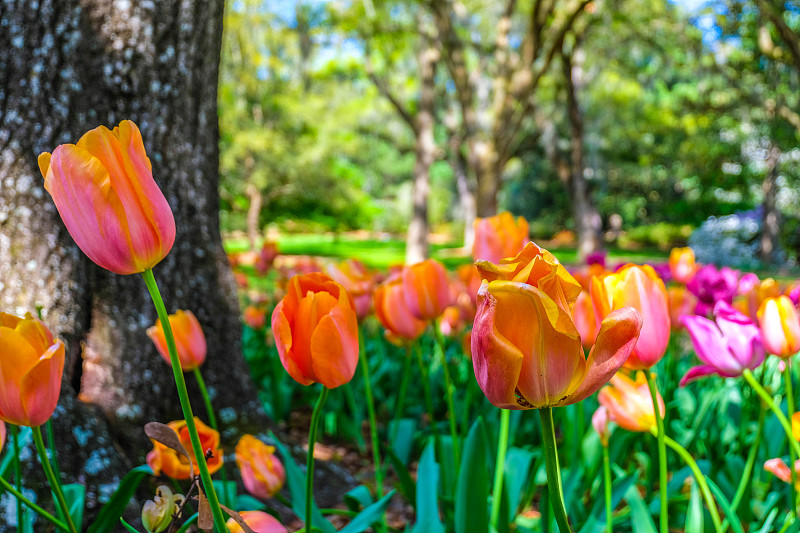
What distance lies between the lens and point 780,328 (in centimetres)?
94

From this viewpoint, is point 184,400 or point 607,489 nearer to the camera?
point 184,400

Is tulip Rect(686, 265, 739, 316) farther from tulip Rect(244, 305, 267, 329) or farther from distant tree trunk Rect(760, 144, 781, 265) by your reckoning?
distant tree trunk Rect(760, 144, 781, 265)

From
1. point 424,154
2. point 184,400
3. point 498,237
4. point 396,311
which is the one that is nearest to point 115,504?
point 184,400

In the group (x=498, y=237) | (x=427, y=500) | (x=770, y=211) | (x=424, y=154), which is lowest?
(x=427, y=500)

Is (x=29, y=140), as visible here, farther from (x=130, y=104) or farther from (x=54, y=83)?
(x=130, y=104)

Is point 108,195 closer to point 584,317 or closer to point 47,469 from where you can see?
point 47,469

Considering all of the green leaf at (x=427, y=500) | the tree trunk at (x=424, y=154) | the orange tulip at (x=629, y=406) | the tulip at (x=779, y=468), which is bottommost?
the green leaf at (x=427, y=500)

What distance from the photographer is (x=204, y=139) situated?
72.7 inches

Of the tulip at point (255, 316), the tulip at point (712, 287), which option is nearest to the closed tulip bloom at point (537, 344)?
the tulip at point (712, 287)

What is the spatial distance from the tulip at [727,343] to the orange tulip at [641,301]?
0.83ft

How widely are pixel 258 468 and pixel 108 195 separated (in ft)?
2.04

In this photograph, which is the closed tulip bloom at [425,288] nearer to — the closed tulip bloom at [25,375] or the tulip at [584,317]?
the tulip at [584,317]

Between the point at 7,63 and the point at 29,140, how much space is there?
0.21 metres

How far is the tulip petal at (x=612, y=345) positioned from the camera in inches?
20.4
